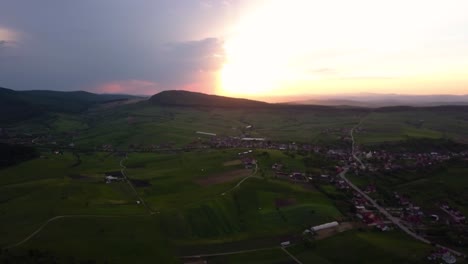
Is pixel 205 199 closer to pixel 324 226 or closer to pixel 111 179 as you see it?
pixel 324 226

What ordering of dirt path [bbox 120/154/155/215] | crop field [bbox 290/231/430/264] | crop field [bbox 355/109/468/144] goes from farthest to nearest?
crop field [bbox 355/109/468/144]
dirt path [bbox 120/154/155/215]
crop field [bbox 290/231/430/264]

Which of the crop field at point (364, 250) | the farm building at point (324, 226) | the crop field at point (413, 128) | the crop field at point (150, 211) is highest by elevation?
the crop field at point (413, 128)

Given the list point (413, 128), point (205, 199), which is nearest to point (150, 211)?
point (205, 199)

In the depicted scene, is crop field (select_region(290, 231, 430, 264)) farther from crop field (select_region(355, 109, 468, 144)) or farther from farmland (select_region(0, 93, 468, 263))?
crop field (select_region(355, 109, 468, 144))

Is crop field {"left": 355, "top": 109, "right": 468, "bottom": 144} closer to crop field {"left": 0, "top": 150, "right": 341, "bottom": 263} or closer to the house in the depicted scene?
crop field {"left": 0, "top": 150, "right": 341, "bottom": 263}

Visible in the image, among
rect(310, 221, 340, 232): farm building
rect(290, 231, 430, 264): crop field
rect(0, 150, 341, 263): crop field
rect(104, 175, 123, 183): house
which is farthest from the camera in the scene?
rect(104, 175, 123, 183): house

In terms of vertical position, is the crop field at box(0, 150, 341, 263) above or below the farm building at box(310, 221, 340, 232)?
above

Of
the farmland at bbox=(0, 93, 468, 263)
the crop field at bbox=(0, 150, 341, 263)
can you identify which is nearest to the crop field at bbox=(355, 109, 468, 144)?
the farmland at bbox=(0, 93, 468, 263)

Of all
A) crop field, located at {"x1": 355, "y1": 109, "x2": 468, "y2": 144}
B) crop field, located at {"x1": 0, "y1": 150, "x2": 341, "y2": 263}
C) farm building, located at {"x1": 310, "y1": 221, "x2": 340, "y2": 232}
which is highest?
crop field, located at {"x1": 355, "y1": 109, "x2": 468, "y2": 144}

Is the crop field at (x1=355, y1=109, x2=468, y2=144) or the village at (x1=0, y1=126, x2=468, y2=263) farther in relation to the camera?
the crop field at (x1=355, y1=109, x2=468, y2=144)

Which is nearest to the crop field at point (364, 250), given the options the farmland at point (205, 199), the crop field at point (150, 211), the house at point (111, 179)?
the farmland at point (205, 199)

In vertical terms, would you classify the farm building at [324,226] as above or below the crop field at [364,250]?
above

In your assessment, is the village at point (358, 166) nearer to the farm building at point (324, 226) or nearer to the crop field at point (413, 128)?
the farm building at point (324, 226)
